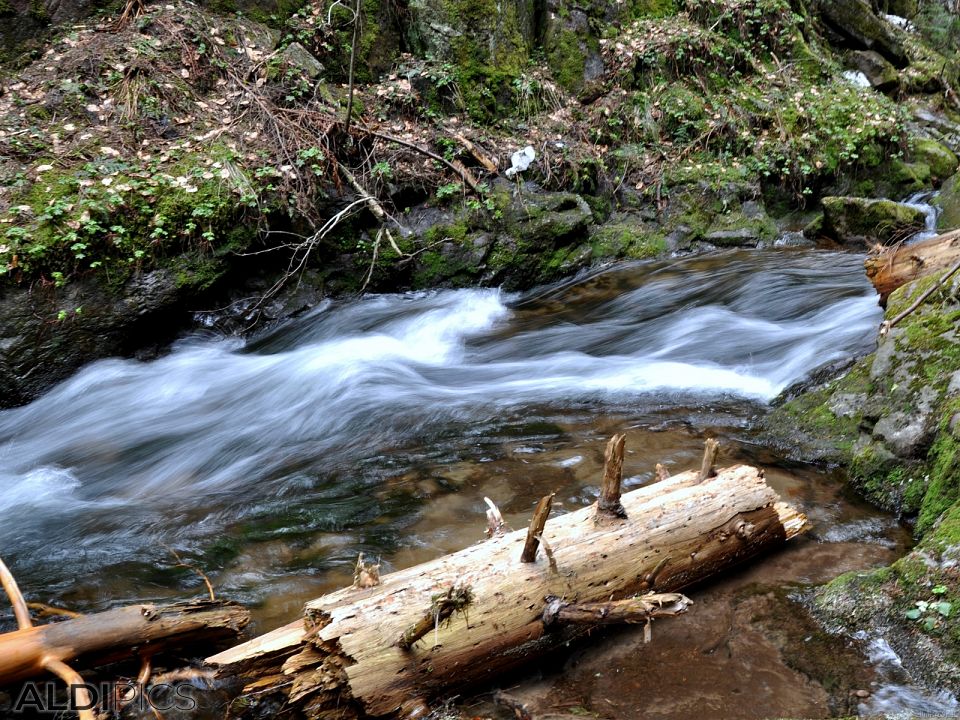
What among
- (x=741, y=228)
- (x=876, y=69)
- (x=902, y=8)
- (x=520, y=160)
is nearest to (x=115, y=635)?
(x=520, y=160)

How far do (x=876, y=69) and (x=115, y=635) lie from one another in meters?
14.3

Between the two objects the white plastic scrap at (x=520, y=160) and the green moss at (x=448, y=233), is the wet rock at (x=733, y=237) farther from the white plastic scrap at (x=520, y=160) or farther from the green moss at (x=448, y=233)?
the green moss at (x=448, y=233)

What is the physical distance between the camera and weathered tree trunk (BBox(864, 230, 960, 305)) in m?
5.46

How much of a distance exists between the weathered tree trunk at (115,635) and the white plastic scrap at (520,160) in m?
6.56

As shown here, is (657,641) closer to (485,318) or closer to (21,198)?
(485,318)

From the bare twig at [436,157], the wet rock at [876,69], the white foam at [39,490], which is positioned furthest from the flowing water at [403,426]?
the wet rock at [876,69]

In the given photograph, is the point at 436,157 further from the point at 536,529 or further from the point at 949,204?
the point at 949,204

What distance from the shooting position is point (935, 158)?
34.4 feet

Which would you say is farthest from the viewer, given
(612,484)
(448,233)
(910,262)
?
(448,233)

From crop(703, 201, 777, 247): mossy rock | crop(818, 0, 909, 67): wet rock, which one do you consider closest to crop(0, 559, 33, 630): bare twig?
crop(703, 201, 777, 247): mossy rock

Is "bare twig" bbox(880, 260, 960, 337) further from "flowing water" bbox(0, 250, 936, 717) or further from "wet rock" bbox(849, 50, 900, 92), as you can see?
"wet rock" bbox(849, 50, 900, 92)

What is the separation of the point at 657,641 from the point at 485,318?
16.6 feet

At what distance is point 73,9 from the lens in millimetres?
8094

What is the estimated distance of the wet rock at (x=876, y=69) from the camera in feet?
40.3
